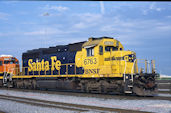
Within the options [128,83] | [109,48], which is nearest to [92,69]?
[109,48]

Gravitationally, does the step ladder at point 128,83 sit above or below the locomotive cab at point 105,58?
below

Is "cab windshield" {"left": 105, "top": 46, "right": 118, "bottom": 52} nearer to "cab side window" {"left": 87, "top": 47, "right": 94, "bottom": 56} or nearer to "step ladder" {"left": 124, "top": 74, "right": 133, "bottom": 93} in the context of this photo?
"cab side window" {"left": 87, "top": 47, "right": 94, "bottom": 56}

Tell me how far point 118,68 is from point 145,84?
1.96 m

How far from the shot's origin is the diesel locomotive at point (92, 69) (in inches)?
490

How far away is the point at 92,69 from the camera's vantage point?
1417 cm

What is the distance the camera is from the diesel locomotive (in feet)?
40.9

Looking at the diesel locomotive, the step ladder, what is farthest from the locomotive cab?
the step ladder

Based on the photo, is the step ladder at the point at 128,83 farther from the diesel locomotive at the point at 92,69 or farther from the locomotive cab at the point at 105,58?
the locomotive cab at the point at 105,58

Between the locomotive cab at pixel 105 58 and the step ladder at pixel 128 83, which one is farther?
the locomotive cab at pixel 105 58

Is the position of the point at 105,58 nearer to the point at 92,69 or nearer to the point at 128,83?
the point at 92,69

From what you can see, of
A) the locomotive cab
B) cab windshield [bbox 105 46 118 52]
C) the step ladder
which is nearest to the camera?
the step ladder

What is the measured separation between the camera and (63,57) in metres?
16.5

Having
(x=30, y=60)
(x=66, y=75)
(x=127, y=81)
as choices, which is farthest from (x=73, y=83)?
(x=30, y=60)

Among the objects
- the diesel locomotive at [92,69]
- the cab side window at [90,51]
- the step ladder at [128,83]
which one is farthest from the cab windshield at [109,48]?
the step ladder at [128,83]
